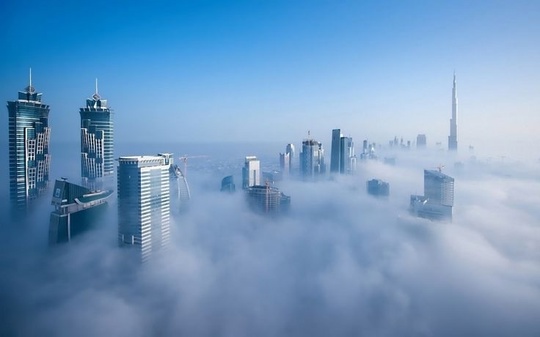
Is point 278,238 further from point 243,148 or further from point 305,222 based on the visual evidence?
point 243,148

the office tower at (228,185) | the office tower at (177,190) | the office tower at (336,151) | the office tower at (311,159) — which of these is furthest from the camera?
the office tower at (336,151)

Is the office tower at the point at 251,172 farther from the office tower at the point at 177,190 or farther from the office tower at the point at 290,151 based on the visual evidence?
the office tower at the point at 290,151

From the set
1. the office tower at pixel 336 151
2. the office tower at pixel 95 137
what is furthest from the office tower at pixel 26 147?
the office tower at pixel 336 151

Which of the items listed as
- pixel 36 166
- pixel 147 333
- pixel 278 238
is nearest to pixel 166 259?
pixel 147 333

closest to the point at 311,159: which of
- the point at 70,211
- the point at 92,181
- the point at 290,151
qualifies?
the point at 290,151

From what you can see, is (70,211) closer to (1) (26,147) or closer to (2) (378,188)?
(1) (26,147)
